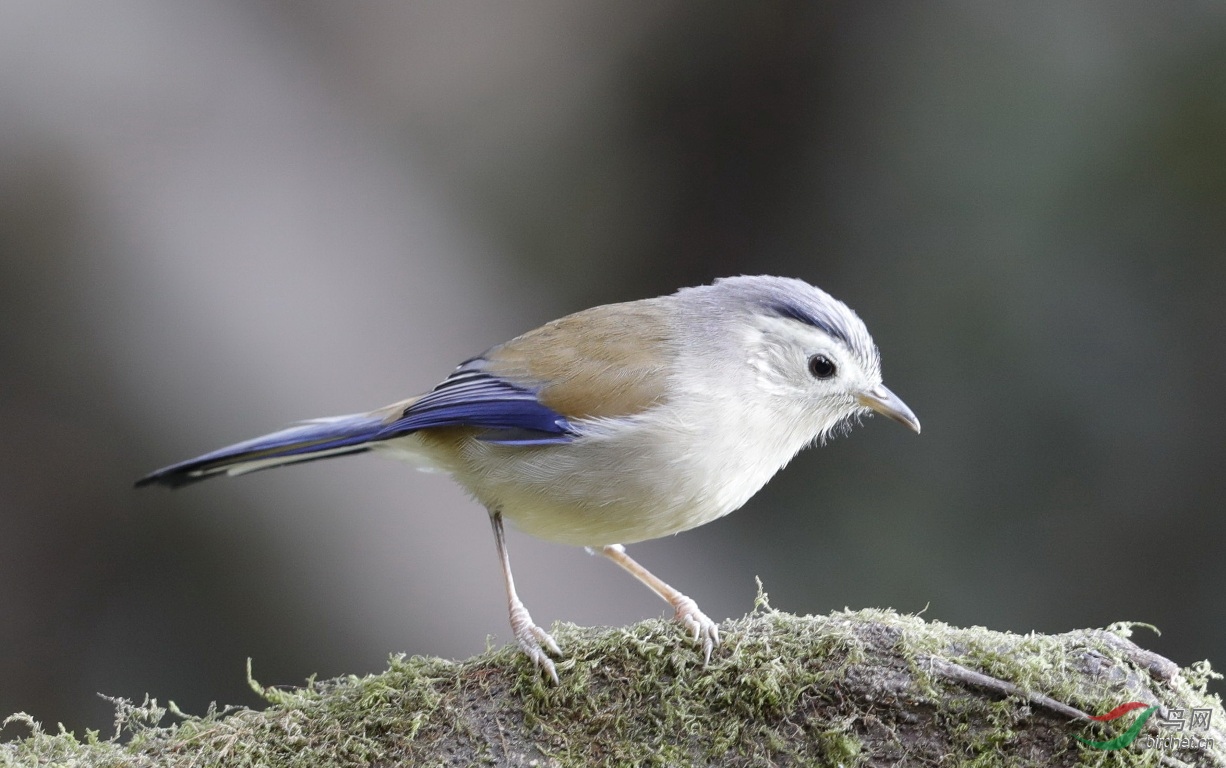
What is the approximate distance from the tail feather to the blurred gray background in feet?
8.47

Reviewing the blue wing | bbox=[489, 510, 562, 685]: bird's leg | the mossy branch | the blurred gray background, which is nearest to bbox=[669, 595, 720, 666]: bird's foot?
the mossy branch

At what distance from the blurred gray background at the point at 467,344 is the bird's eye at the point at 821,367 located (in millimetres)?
3553

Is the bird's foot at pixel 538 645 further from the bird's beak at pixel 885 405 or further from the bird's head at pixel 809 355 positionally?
the bird's beak at pixel 885 405

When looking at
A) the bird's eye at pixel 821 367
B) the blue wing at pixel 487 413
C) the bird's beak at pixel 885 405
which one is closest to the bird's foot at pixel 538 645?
the blue wing at pixel 487 413

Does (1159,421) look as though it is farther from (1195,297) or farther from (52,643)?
(52,643)

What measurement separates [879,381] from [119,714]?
112 inches

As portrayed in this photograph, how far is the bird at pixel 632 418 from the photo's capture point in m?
3.41

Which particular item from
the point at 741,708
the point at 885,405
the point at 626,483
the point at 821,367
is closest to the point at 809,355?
the point at 821,367

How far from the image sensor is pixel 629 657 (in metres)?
2.95

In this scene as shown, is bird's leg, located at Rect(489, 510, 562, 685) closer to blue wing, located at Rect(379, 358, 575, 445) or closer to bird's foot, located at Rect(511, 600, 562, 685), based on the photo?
bird's foot, located at Rect(511, 600, 562, 685)

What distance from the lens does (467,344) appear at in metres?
7.93

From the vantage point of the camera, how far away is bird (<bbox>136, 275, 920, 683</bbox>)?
134 inches

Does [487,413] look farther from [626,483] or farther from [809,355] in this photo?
[809,355]

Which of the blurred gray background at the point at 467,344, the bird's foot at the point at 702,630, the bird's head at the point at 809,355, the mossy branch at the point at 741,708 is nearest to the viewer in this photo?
the mossy branch at the point at 741,708
